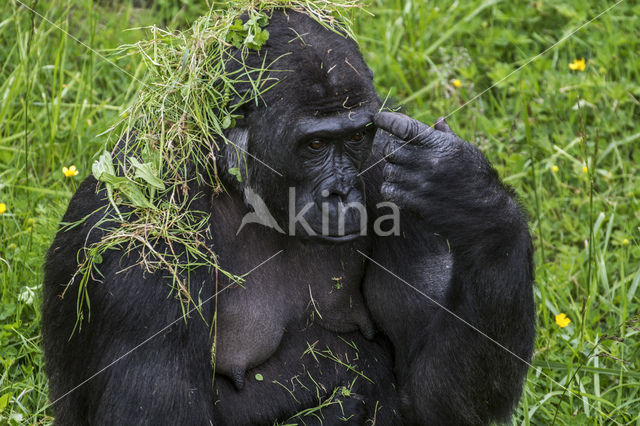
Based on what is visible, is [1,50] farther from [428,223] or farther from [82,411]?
[428,223]

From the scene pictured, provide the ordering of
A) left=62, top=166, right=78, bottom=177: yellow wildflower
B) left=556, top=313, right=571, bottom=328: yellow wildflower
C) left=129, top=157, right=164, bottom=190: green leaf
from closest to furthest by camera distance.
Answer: left=129, top=157, right=164, bottom=190: green leaf
left=556, top=313, right=571, bottom=328: yellow wildflower
left=62, top=166, right=78, bottom=177: yellow wildflower

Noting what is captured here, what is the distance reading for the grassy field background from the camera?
4.40 m

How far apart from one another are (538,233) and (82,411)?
2.85 m

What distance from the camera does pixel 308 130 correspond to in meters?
3.36

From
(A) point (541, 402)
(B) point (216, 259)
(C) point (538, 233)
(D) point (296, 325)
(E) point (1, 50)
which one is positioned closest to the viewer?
(B) point (216, 259)

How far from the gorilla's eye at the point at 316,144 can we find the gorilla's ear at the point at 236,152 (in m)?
0.25

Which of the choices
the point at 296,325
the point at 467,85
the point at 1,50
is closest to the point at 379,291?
the point at 296,325

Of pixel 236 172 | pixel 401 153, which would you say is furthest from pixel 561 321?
pixel 236 172

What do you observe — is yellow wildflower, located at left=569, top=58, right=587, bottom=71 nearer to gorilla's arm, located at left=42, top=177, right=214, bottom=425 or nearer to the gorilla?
the gorilla

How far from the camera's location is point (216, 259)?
11.3 ft

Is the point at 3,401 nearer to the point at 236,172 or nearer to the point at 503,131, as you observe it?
the point at 236,172

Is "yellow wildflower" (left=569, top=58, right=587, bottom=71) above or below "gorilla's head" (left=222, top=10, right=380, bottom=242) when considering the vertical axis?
below

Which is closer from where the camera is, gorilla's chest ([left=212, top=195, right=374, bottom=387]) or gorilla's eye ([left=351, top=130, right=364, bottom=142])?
gorilla's eye ([left=351, top=130, right=364, bottom=142])

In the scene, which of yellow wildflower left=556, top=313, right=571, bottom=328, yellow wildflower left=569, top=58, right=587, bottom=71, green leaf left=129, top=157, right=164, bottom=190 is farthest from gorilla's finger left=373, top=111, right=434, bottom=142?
yellow wildflower left=569, top=58, right=587, bottom=71
